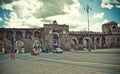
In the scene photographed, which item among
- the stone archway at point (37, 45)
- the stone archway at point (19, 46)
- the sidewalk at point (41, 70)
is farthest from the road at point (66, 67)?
the stone archway at point (19, 46)

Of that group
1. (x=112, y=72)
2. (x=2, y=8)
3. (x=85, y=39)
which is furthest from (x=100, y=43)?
(x=112, y=72)

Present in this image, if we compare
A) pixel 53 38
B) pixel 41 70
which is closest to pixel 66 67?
pixel 41 70

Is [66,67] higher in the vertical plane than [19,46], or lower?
lower

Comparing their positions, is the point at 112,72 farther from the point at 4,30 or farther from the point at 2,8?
the point at 4,30

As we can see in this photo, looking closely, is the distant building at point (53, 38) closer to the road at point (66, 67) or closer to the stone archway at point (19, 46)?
the stone archway at point (19, 46)

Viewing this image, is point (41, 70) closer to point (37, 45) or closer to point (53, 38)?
point (37, 45)

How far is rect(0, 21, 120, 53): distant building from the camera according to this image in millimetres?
47438

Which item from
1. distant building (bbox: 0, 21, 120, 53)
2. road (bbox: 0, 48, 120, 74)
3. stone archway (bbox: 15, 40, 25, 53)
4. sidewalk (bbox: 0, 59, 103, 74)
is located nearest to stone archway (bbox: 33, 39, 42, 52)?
distant building (bbox: 0, 21, 120, 53)

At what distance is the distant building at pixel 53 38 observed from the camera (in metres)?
47.4

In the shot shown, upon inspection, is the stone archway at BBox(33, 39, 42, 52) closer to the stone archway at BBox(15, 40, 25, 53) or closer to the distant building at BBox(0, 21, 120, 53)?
the distant building at BBox(0, 21, 120, 53)

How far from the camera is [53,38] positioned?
50688 millimetres

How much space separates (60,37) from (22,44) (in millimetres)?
10536

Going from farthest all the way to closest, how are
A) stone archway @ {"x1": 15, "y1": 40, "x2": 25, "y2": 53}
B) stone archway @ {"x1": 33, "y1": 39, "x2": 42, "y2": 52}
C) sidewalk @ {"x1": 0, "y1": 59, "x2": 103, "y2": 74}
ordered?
stone archway @ {"x1": 33, "y1": 39, "x2": 42, "y2": 52} < stone archway @ {"x1": 15, "y1": 40, "x2": 25, "y2": 53} < sidewalk @ {"x1": 0, "y1": 59, "x2": 103, "y2": 74}

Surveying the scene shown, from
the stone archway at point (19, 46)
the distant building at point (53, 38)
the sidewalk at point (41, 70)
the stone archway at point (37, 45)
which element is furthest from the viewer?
the stone archway at point (37, 45)
